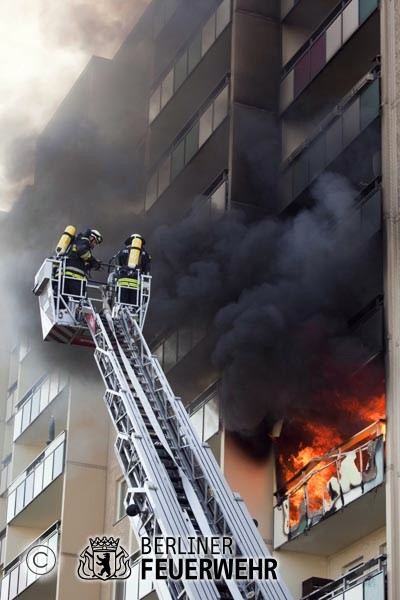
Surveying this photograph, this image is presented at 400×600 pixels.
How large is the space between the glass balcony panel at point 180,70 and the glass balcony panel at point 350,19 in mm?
7076

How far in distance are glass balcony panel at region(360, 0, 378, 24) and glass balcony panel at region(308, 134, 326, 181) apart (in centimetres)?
264

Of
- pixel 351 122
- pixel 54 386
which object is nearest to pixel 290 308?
pixel 351 122

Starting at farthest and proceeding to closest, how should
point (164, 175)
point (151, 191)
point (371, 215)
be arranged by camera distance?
point (151, 191)
point (164, 175)
point (371, 215)

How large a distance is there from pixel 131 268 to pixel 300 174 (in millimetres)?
4987

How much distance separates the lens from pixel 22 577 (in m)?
38.4

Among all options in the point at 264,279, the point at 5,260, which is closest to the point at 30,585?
the point at 5,260

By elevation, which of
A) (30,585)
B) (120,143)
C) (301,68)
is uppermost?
(120,143)

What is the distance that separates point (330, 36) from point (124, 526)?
13.1 metres

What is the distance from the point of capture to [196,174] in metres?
34.6

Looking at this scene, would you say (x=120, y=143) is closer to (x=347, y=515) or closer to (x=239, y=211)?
(x=239, y=211)

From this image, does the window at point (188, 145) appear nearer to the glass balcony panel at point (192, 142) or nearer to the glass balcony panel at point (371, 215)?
the glass balcony panel at point (192, 142)

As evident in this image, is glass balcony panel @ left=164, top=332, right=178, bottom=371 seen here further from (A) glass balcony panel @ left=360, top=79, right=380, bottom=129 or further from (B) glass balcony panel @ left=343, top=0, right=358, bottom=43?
(B) glass balcony panel @ left=343, top=0, right=358, bottom=43

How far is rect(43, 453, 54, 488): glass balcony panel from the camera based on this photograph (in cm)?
3800

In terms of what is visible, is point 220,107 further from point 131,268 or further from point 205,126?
point 131,268
